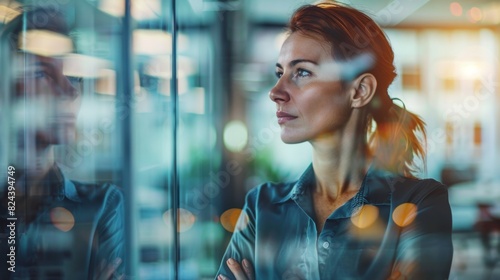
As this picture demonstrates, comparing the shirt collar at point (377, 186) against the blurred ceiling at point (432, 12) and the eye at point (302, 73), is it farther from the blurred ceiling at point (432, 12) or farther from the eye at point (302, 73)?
the blurred ceiling at point (432, 12)

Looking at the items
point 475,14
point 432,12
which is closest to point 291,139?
point 432,12

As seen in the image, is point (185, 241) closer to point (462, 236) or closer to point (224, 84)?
point (224, 84)

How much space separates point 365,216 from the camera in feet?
9.07

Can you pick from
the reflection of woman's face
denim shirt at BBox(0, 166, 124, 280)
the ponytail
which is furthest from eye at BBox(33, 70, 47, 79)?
the ponytail

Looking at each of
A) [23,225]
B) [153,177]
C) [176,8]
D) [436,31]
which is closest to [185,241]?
[153,177]

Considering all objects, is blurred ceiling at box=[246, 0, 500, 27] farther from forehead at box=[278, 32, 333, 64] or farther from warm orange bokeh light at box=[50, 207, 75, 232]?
warm orange bokeh light at box=[50, 207, 75, 232]

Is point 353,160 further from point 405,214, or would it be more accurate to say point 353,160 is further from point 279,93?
point 279,93

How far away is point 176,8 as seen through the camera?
2.89 metres

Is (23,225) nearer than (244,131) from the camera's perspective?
No

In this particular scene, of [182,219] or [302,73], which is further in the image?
[182,219]

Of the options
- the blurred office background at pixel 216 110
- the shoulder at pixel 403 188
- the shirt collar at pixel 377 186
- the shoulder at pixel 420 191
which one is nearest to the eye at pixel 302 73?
the blurred office background at pixel 216 110

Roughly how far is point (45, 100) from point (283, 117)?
1203mm

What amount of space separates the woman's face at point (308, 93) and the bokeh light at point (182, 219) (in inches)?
23.0

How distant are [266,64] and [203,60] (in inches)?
11.7
